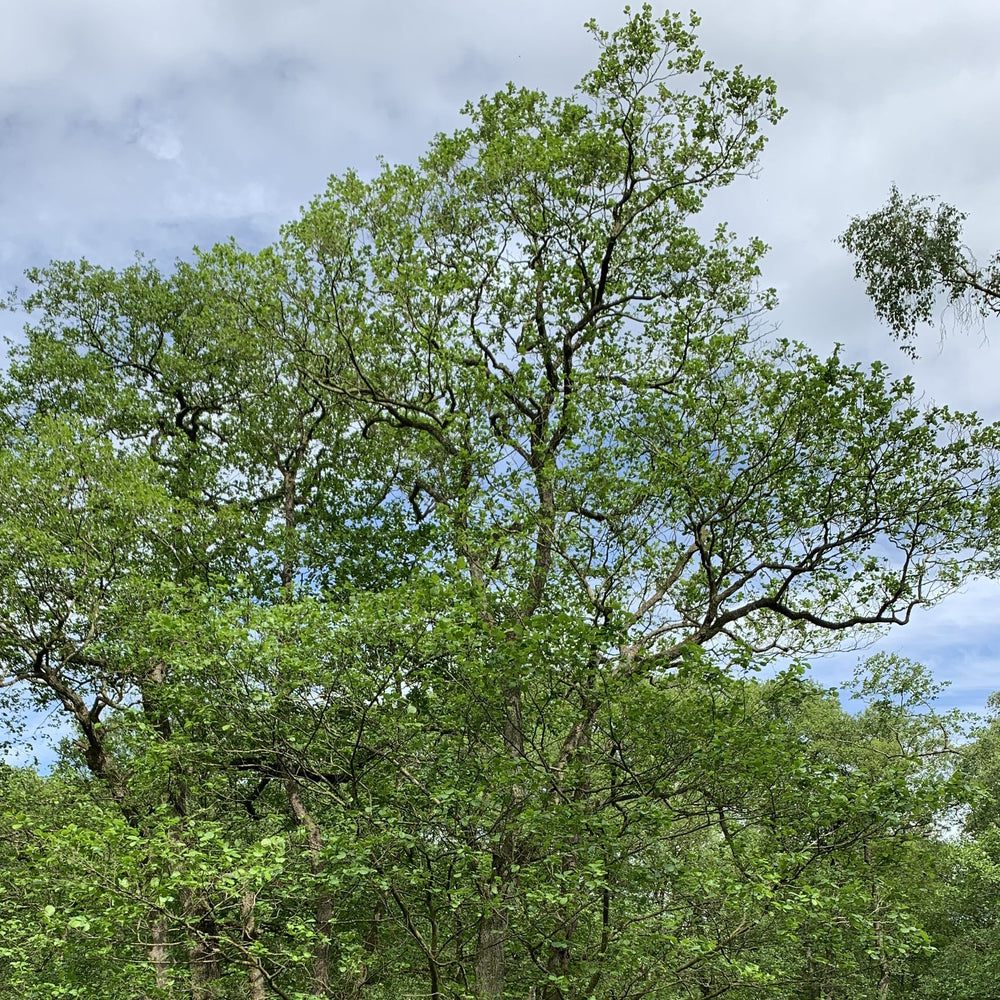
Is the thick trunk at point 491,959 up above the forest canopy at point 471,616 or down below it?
below

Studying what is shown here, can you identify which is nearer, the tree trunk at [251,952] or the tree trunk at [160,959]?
the tree trunk at [251,952]

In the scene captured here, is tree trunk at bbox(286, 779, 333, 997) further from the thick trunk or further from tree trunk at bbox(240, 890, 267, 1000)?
the thick trunk

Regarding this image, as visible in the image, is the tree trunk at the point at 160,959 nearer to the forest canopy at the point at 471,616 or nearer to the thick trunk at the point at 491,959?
the forest canopy at the point at 471,616

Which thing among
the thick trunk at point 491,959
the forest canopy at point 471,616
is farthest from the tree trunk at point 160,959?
the thick trunk at point 491,959

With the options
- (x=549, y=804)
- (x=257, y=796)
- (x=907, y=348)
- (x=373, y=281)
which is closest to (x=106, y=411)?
(x=373, y=281)

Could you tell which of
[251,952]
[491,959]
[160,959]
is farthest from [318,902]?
[251,952]

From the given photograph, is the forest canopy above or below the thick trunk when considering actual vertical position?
above

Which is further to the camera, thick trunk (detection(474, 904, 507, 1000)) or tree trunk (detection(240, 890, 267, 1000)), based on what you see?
thick trunk (detection(474, 904, 507, 1000))

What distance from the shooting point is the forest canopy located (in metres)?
10.0

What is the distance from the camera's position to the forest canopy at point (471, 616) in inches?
394

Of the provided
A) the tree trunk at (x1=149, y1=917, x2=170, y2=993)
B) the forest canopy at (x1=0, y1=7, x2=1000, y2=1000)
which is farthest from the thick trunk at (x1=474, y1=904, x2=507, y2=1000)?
the tree trunk at (x1=149, y1=917, x2=170, y2=993)

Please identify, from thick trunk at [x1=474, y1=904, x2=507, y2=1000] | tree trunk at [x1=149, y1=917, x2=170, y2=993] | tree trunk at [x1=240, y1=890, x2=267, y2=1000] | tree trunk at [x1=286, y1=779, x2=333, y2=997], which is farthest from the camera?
tree trunk at [x1=286, y1=779, x2=333, y2=997]

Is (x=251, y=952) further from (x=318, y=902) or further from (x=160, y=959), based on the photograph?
(x=318, y=902)

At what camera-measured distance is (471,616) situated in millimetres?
9945
